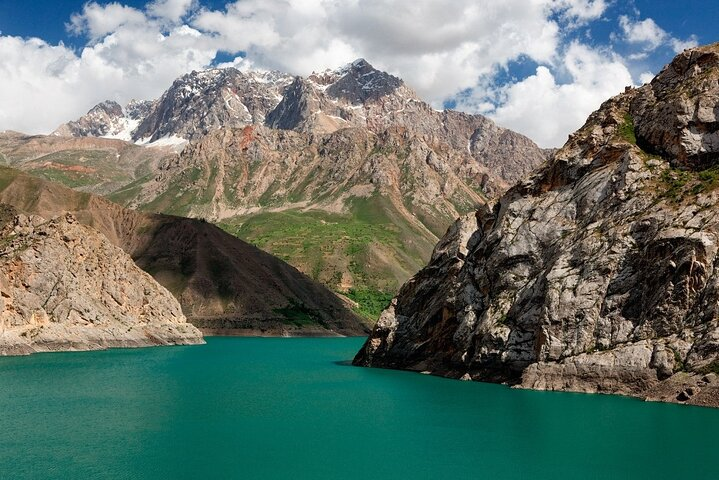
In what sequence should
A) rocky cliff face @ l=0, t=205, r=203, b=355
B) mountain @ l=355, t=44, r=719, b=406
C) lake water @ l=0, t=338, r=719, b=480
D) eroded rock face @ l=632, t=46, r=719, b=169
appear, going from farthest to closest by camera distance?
rocky cliff face @ l=0, t=205, r=203, b=355, eroded rock face @ l=632, t=46, r=719, b=169, mountain @ l=355, t=44, r=719, b=406, lake water @ l=0, t=338, r=719, b=480

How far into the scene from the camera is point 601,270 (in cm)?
7938

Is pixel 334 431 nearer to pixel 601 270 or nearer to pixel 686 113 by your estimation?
pixel 601 270

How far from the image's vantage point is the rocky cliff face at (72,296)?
130125 mm

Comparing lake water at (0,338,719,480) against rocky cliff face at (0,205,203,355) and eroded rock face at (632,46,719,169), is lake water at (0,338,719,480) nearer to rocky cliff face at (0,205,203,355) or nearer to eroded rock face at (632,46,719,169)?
eroded rock face at (632,46,719,169)

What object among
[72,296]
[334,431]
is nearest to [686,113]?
[334,431]

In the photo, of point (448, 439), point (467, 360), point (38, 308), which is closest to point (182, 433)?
point (448, 439)

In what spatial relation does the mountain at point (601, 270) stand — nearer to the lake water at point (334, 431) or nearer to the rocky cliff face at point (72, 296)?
the lake water at point (334, 431)

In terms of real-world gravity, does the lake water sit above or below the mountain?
below

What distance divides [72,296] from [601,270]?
107 meters

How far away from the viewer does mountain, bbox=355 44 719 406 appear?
71.1 metres

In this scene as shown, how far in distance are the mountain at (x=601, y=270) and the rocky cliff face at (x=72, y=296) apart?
214 ft

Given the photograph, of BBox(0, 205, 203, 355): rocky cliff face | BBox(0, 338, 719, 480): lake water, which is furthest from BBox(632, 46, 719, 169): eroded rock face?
BBox(0, 205, 203, 355): rocky cliff face

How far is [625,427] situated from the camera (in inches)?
2287

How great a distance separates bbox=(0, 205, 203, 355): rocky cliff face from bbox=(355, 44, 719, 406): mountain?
65110 millimetres
